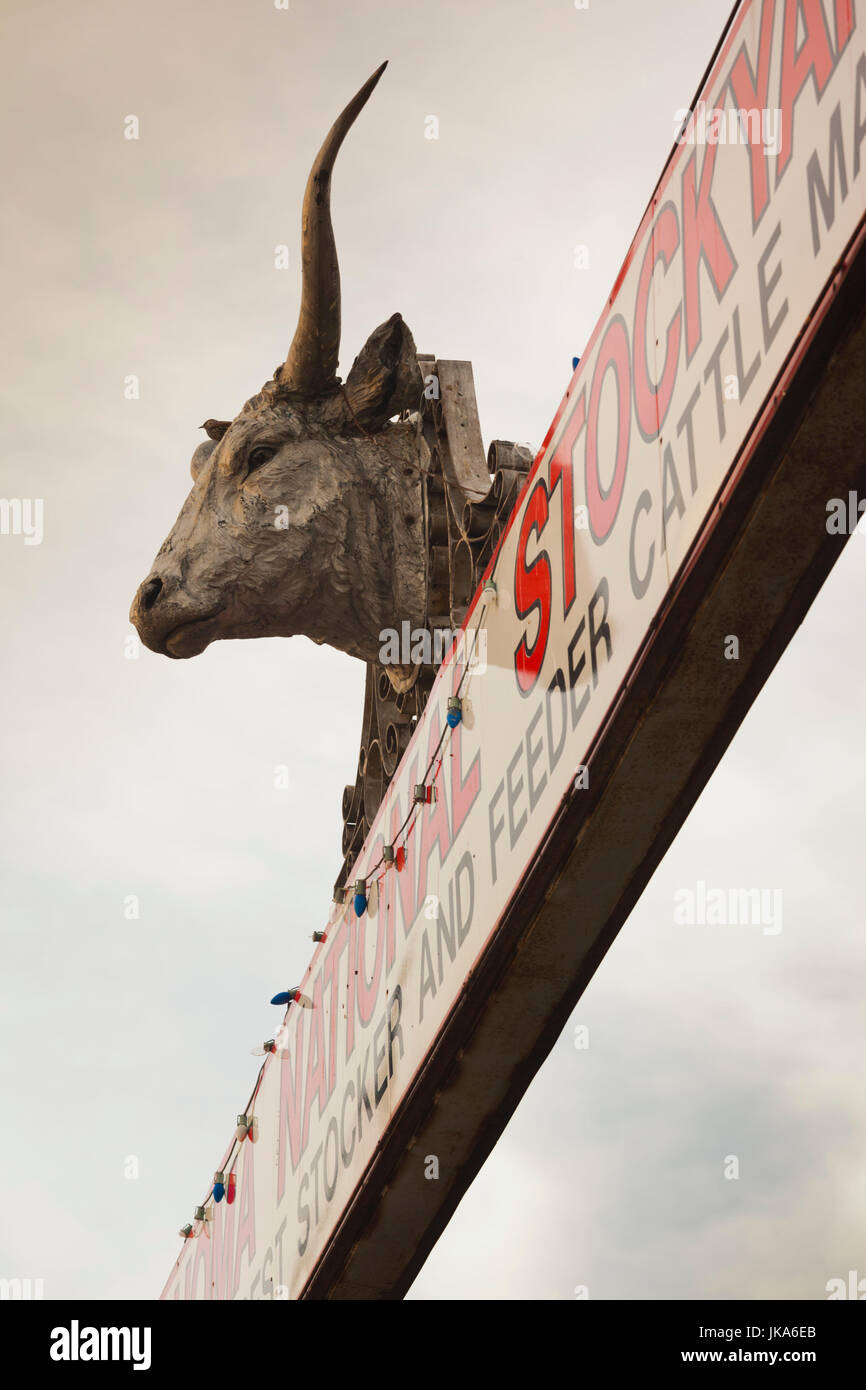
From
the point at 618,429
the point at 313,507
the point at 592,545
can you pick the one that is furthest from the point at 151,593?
the point at 618,429

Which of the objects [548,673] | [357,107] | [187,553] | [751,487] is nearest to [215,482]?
[187,553]

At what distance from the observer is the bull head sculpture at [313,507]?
721 cm

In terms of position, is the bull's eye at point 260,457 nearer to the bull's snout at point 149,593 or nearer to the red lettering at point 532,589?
the bull's snout at point 149,593

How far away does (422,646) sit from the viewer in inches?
295

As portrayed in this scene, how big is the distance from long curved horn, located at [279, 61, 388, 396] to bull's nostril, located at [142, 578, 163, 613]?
1.22 metres

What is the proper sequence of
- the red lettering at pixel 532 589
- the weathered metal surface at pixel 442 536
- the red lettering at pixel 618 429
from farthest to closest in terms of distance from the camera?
the weathered metal surface at pixel 442 536 < the red lettering at pixel 532 589 < the red lettering at pixel 618 429

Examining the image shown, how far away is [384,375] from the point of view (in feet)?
25.6

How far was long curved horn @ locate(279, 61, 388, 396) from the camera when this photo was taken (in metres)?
6.96

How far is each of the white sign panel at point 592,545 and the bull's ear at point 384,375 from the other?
2274mm

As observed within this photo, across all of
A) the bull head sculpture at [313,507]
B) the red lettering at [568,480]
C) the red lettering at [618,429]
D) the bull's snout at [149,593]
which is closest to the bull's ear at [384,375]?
the bull head sculpture at [313,507]

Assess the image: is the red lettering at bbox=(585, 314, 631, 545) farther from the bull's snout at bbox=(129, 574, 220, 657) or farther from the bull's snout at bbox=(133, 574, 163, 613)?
the bull's snout at bbox=(133, 574, 163, 613)

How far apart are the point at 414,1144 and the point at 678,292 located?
288 cm

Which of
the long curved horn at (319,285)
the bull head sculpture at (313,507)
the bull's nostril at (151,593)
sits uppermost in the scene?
the long curved horn at (319,285)

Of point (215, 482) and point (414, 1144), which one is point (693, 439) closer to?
point (414, 1144)
